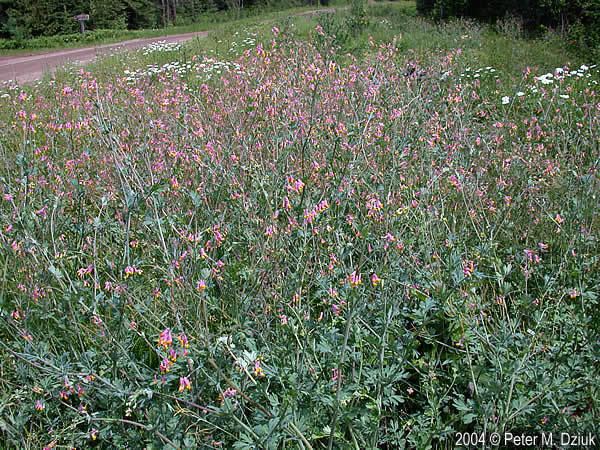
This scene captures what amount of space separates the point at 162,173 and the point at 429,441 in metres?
2.17

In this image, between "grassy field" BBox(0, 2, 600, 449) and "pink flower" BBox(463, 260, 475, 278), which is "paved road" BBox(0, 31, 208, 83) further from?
"pink flower" BBox(463, 260, 475, 278)

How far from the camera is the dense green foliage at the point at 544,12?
31.3 feet

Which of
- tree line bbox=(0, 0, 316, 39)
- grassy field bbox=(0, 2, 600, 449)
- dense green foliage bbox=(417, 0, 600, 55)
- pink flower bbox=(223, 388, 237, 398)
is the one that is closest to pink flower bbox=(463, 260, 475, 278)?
grassy field bbox=(0, 2, 600, 449)

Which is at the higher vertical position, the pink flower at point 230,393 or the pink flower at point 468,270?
the pink flower at point 468,270

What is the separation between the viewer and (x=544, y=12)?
1232cm

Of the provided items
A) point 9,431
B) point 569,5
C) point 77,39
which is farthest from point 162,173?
point 77,39

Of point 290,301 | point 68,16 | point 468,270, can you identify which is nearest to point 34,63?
point 68,16

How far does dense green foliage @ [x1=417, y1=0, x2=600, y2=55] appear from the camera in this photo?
9.55m

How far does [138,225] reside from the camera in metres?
2.88

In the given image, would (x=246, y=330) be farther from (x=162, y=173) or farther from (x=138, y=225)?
(x=162, y=173)

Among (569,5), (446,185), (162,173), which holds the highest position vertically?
(569,5)

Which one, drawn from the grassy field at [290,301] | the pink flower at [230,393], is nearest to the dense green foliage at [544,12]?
the grassy field at [290,301]

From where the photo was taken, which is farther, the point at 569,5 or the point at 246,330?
the point at 569,5

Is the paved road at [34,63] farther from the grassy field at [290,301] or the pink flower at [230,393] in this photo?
the pink flower at [230,393]
